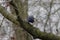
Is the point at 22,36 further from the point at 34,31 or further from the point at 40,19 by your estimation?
the point at 34,31

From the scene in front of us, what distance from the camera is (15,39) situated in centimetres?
264

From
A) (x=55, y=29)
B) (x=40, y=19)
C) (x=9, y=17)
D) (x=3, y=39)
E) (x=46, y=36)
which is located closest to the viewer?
(x=46, y=36)

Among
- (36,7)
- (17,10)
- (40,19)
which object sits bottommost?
(17,10)

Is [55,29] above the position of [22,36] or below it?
above

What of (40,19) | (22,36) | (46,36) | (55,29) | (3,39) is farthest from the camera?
(3,39)

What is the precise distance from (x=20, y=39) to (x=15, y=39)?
0.09 m

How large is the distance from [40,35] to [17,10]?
0.62 ft

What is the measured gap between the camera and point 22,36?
2.56m

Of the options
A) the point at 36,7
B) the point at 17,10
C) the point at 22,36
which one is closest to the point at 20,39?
the point at 22,36

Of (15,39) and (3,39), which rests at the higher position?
(3,39)

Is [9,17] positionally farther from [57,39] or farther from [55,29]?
[55,29]

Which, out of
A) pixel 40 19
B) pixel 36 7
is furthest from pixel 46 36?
pixel 36 7

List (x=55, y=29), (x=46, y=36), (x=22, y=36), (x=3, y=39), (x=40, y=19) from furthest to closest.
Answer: (x=3, y=39), (x=55, y=29), (x=40, y=19), (x=22, y=36), (x=46, y=36)

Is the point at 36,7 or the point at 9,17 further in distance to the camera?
the point at 36,7
